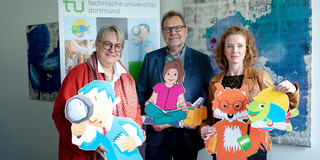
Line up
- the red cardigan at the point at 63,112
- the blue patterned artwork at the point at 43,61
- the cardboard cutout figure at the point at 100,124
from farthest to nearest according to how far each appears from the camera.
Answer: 1. the blue patterned artwork at the point at 43,61
2. the red cardigan at the point at 63,112
3. the cardboard cutout figure at the point at 100,124

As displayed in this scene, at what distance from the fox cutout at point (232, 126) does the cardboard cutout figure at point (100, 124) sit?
0.57 m

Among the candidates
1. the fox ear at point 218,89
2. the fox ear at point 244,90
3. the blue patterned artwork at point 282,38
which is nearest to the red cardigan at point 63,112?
the fox ear at point 218,89

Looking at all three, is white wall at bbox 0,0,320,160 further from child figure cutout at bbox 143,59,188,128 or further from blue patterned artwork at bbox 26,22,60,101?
child figure cutout at bbox 143,59,188,128

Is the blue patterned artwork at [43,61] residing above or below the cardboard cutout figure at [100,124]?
above

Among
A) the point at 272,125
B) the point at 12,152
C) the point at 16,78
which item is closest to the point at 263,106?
the point at 272,125

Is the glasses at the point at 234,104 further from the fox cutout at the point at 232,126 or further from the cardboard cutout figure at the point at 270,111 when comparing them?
the cardboard cutout figure at the point at 270,111

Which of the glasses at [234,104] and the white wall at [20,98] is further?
the white wall at [20,98]

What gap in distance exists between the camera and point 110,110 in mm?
1734

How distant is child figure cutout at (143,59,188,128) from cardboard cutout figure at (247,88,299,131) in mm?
574

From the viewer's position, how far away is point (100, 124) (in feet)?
5.59

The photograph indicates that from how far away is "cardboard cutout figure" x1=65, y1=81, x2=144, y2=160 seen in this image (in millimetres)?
1630

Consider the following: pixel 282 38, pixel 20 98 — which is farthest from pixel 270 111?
pixel 20 98

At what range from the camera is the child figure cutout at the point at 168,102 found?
83.7 inches

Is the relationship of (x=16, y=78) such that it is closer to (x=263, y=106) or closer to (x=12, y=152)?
(x=12, y=152)
